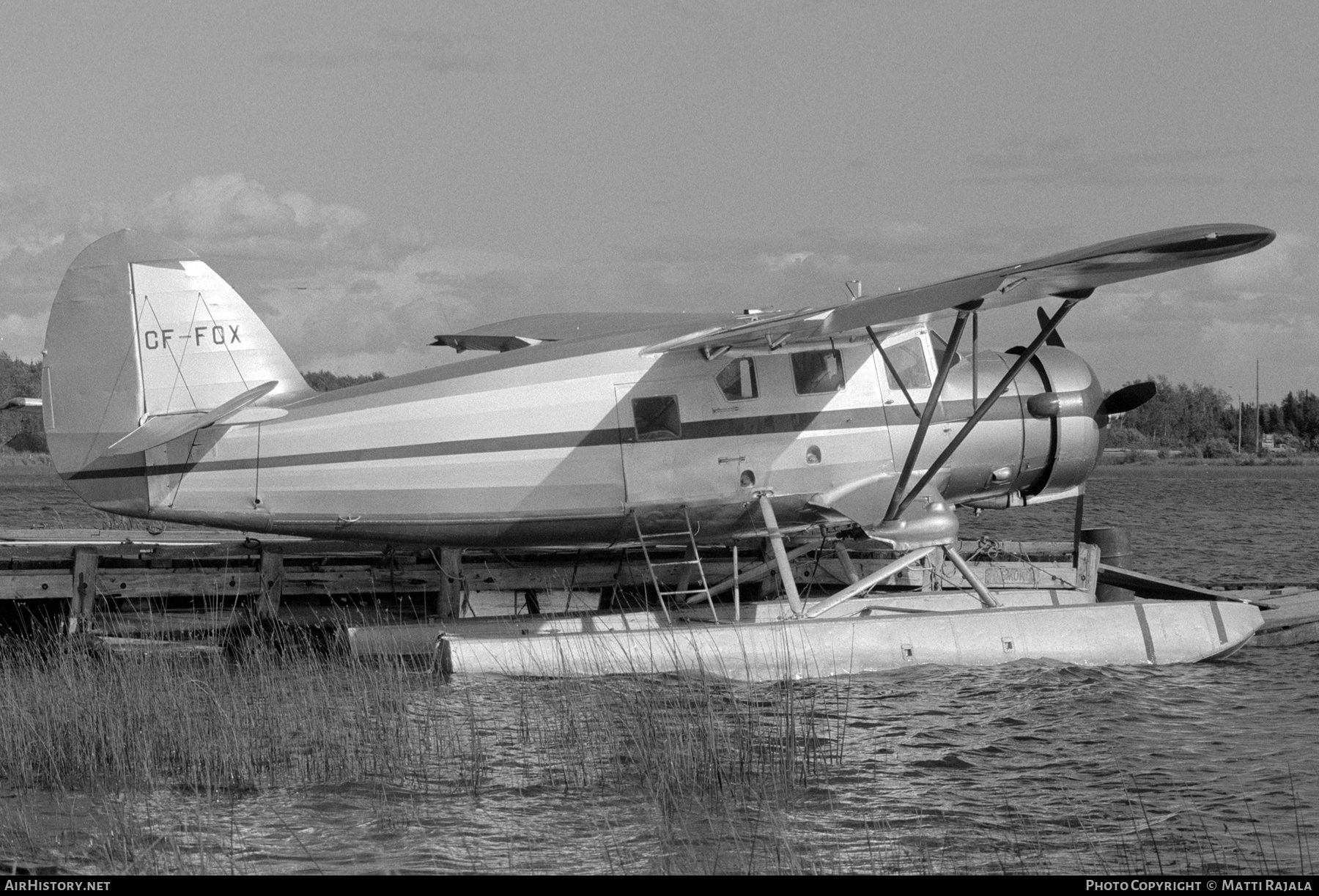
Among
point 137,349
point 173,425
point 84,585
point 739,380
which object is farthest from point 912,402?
point 84,585

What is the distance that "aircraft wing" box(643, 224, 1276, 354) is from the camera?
1007 centimetres

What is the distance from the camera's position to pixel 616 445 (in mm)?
11469

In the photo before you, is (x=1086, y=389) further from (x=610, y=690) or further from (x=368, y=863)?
(x=368, y=863)

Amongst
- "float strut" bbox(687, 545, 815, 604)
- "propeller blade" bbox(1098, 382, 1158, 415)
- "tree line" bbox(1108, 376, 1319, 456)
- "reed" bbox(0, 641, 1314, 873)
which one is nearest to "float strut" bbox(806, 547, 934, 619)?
"float strut" bbox(687, 545, 815, 604)

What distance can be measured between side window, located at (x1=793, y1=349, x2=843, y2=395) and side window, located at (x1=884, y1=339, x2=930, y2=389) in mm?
577

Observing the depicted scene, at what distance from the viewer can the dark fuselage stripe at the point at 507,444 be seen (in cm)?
1117

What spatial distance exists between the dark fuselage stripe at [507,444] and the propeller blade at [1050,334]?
7.69ft

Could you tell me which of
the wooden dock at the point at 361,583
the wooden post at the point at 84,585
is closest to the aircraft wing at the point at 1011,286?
the wooden dock at the point at 361,583

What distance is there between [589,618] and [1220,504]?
156 feet

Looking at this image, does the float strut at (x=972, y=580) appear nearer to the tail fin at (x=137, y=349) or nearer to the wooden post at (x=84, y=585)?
the tail fin at (x=137, y=349)

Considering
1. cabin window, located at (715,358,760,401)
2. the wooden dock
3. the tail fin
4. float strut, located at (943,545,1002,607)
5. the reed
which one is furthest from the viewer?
the wooden dock

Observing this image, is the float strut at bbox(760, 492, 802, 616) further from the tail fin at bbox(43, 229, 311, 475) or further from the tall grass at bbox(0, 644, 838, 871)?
the tail fin at bbox(43, 229, 311, 475)

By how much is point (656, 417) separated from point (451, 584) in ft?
11.8

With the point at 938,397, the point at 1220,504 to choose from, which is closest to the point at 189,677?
the point at 938,397
